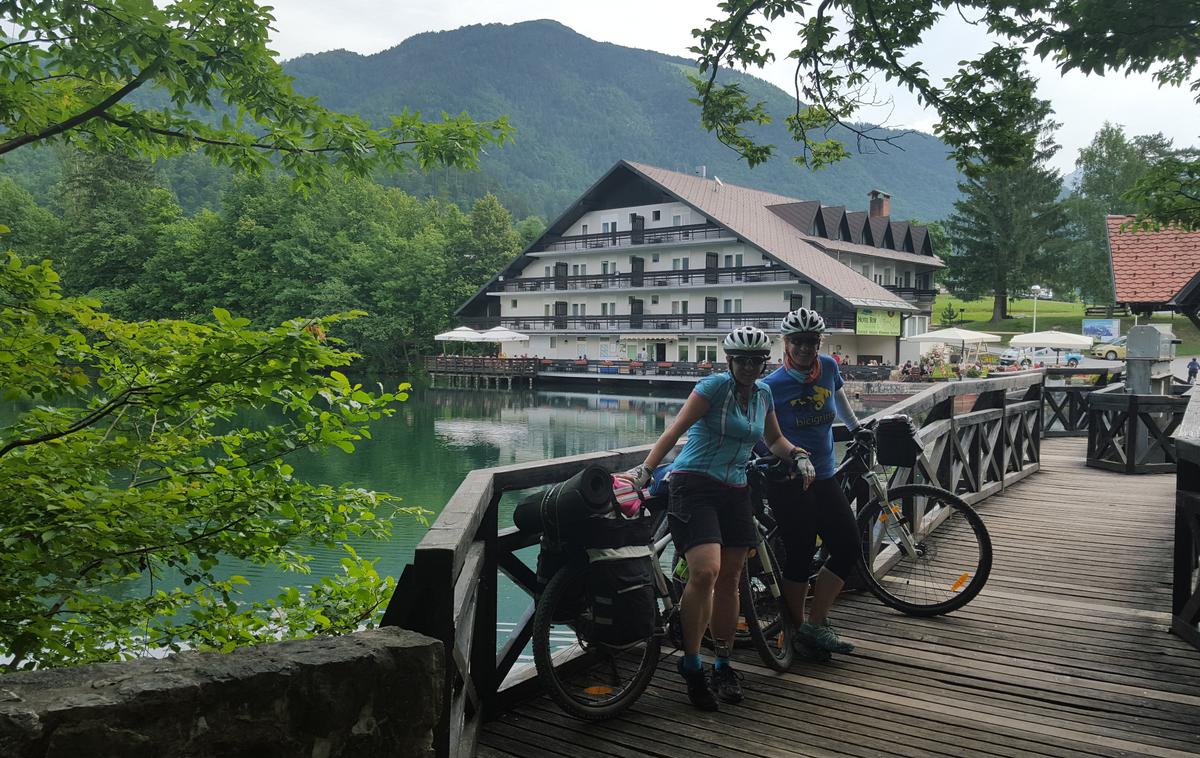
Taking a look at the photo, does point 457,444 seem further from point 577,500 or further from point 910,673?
point 577,500

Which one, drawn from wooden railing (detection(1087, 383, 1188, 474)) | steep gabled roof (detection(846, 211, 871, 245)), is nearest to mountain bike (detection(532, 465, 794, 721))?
wooden railing (detection(1087, 383, 1188, 474))

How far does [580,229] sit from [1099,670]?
50790 mm

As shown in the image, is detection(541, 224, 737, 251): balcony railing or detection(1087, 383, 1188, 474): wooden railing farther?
detection(541, 224, 737, 251): balcony railing

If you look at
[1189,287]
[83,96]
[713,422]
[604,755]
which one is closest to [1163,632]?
[713,422]

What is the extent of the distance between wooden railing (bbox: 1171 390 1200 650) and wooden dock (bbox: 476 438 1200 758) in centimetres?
12

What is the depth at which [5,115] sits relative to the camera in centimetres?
443

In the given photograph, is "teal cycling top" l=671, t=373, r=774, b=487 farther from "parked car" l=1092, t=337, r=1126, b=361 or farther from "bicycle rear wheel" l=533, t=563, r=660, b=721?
"parked car" l=1092, t=337, r=1126, b=361

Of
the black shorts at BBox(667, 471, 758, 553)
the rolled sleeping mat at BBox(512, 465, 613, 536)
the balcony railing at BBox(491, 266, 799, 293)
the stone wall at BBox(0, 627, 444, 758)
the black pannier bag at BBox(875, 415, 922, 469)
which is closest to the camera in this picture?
the stone wall at BBox(0, 627, 444, 758)

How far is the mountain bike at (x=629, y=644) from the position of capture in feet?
10.6

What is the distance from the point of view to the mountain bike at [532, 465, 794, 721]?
3.24 m

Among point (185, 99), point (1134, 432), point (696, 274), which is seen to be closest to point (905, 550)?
point (185, 99)

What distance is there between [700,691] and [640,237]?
47.7 metres

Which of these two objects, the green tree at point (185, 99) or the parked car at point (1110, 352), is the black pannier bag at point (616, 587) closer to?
the green tree at point (185, 99)

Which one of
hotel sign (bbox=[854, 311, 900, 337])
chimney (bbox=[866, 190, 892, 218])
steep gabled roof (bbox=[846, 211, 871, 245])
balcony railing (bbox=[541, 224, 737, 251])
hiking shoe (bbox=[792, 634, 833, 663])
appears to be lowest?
hiking shoe (bbox=[792, 634, 833, 663])
